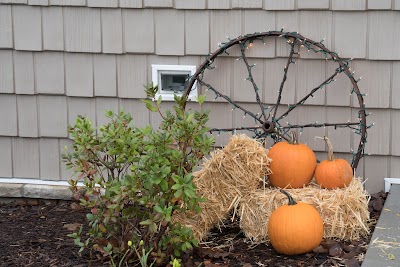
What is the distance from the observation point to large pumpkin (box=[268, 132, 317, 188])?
14.5 ft

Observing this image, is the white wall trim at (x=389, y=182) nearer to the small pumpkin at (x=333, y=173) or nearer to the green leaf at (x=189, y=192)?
the small pumpkin at (x=333, y=173)

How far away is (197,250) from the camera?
4160 mm

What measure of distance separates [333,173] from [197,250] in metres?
0.95

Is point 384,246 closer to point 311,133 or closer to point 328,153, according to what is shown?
point 328,153

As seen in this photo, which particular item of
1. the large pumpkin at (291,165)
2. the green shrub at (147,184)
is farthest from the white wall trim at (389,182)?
the green shrub at (147,184)

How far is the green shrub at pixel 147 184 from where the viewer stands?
3684 millimetres

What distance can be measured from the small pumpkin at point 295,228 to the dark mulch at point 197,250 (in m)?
0.06

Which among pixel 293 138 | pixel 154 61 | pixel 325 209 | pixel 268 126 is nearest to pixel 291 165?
pixel 293 138

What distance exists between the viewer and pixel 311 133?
4.91 metres

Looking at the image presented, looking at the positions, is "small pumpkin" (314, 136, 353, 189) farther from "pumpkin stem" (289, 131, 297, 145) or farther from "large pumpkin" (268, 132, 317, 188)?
"pumpkin stem" (289, 131, 297, 145)

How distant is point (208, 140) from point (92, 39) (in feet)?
5.83

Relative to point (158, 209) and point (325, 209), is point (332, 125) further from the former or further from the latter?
point (158, 209)

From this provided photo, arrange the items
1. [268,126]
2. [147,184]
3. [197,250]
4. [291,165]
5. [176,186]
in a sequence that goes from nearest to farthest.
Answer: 1. [176,186]
2. [147,184]
3. [197,250]
4. [291,165]
5. [268,126]

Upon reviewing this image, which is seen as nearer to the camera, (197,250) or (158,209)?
(158,209)
